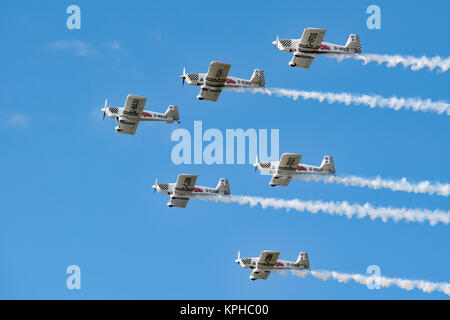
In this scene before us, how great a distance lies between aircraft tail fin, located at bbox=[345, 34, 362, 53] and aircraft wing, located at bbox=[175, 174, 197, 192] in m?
17.6

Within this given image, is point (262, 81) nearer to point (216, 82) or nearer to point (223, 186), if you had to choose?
point (216, 82)

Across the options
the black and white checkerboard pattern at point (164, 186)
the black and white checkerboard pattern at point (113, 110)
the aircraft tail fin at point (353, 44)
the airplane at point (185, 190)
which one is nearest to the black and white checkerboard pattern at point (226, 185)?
the airplane at point (185, 190)

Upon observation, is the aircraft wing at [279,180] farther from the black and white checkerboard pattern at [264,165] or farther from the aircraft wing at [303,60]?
the aircraft wing at [303,60]

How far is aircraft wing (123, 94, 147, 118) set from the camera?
10244 centimetres

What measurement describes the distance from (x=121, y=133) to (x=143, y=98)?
14.1 ft

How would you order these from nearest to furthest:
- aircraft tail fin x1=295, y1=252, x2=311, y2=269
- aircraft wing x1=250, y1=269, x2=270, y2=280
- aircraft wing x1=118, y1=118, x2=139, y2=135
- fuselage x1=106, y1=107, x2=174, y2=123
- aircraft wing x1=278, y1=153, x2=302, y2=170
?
1. aircraft wing x1=278, y1=153, x2=302, y2=170
2. aircraft wing x1=250, y1=269, x2=270, y2=280
3. aircraft tail fin x1=295, y1=252, x2=311, y2=269
4. fuselage x1=106, y1=107, x2=174, y2=123
5. aircraft wing x1=118, y1=118, x2=139, y2=135

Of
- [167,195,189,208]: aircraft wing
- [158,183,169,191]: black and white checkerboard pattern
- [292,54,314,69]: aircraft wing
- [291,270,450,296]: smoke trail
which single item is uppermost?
[292,54,314,69]: aircraft wing

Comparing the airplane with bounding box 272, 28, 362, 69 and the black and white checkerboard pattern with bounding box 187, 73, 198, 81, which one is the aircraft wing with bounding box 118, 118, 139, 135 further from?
the airplane with bounding box 272, 28, 362, 69

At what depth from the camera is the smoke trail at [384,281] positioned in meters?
87.2

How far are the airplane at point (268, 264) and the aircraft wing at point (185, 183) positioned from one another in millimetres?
7824

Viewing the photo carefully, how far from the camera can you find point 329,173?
10281cm

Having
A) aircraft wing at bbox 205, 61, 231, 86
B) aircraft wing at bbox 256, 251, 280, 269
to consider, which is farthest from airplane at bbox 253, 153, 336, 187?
aircraft wing at bbox 205, 61, 231, 86

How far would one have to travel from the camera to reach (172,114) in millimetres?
106062
